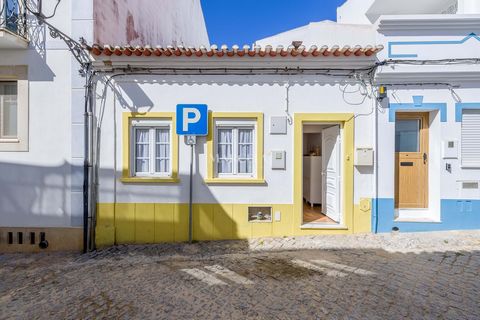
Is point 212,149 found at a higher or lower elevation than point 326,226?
higher

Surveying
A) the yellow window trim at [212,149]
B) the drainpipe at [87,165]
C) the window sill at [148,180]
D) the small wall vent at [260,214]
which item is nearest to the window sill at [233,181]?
the yellow window trim at [212,149]

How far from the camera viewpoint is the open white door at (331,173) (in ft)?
19.4

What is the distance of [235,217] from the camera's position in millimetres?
5578

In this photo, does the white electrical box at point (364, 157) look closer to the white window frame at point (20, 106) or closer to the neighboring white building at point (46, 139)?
the neighboring white building at point (46, 139)

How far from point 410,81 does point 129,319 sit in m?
6.81

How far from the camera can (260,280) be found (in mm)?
3932

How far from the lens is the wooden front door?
19.5ft

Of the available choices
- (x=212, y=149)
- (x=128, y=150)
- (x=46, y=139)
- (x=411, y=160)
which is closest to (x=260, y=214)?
(x=212, y=149)

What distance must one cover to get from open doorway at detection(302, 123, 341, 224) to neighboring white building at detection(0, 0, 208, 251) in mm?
5200

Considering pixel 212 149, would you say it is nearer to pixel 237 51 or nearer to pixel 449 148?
pixel 237 51

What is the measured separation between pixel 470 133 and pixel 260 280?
5.76m

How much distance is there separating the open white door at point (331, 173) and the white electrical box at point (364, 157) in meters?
0.47

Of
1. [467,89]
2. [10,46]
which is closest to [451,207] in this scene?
[467,89]

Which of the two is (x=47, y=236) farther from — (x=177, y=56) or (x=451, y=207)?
(x=451, y=207)
